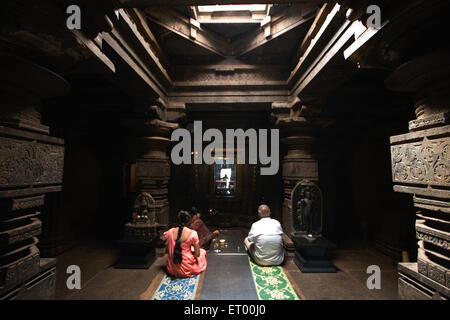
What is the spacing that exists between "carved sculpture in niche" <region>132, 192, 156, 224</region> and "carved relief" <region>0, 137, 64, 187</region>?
2.11 metres

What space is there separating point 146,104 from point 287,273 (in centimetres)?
422

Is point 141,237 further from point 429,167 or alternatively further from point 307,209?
point 429,167

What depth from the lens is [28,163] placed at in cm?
152

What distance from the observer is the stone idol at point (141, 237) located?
3.45m

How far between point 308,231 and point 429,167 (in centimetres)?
268

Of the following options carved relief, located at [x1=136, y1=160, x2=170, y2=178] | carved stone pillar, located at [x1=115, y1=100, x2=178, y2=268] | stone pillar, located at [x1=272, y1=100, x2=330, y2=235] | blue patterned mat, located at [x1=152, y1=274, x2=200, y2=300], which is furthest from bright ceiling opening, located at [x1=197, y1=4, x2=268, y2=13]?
blue patterned mat, located at [x1=152, y1=274, x2=200, y2=300]

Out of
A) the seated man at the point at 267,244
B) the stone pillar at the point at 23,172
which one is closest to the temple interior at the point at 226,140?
the stone pillar at the point at 23,172

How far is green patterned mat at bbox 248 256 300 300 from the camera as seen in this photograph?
2.63 m

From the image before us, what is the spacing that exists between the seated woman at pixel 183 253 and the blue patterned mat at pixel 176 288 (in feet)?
0.31

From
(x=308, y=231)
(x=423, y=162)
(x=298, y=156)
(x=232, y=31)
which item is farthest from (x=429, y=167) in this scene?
(x=232, y=31)

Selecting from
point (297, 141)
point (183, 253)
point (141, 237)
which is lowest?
point (183, 253)

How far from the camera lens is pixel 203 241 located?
406cm

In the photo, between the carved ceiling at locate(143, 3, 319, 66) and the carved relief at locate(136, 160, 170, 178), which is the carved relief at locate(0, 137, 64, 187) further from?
the carved ceiling at locate(143, 3, 319, 66)

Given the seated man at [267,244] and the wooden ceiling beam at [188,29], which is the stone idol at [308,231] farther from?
the wooden ceiling beam at [188,29]
